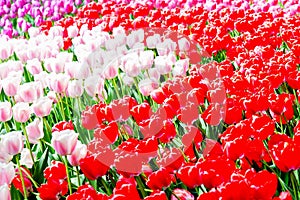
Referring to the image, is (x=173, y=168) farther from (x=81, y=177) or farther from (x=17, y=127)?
(x=17, y=127)

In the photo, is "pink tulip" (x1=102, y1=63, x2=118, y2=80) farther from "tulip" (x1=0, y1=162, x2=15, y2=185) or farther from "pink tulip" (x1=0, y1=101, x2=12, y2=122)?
"tulip" (x1=0, y1=162, x2=15, y2=185)

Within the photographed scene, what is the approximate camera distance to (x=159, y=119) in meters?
2.20

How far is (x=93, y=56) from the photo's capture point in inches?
136

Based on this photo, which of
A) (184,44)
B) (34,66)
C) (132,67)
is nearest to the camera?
(132,67)

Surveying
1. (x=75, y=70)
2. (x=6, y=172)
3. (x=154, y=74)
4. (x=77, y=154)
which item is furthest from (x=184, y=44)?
(x=6, y=172)

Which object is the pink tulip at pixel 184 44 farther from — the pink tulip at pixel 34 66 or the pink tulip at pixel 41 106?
the pink tulip at pixel 41 106

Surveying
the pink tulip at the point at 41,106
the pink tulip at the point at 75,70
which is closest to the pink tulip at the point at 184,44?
the pink tulip at the point at 75,70

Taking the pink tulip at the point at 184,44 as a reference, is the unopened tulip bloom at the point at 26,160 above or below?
below

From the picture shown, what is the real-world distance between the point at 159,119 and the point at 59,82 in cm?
93

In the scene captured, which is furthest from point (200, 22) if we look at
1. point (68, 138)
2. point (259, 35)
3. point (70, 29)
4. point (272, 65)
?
point (68, 138)

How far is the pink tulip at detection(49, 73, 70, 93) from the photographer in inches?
115

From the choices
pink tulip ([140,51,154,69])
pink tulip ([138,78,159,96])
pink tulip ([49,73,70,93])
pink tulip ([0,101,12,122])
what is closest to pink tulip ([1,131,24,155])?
pink tulip ([0,101,12,122])

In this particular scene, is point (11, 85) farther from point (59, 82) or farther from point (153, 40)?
point (153, 40)

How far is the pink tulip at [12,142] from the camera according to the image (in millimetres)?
2135
